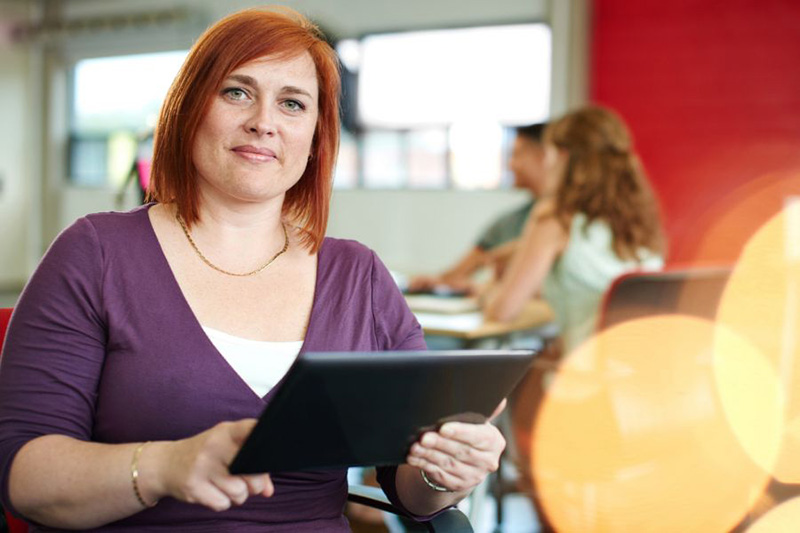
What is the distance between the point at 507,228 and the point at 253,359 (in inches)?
120

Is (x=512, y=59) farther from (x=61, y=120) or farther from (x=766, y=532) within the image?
(x=61, y=120)

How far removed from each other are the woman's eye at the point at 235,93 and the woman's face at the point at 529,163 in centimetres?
304

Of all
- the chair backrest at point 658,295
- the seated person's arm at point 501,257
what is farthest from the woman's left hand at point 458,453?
the seated person's arm at point 501,257

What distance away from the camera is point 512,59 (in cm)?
633

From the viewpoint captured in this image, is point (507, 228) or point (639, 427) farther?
point (507, 228)

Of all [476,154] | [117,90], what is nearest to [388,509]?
[476,154]

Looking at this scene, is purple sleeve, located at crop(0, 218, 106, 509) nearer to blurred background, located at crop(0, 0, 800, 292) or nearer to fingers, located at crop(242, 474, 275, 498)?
fingers, located at crop(242, 474, 275, 498)

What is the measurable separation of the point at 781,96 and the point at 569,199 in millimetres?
3105

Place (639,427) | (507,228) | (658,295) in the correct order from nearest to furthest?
(658,295)
(639,427)
(507,228)

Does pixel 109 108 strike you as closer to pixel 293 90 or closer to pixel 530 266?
pixel 530 266

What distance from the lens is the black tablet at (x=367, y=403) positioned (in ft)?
2.91

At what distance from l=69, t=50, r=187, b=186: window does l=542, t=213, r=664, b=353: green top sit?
242 inches

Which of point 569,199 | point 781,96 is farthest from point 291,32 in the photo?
point 781,96

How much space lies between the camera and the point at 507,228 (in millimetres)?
4199
